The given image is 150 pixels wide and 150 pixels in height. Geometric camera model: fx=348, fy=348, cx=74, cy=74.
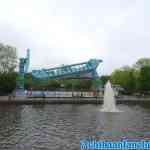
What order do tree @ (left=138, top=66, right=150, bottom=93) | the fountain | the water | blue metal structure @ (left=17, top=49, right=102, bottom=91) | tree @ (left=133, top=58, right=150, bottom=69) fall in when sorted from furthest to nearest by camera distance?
tree @ (left=133, top=58, right=150, bottom=69)
tree @ (left=138, top=66, right=150, bottom=93)
blue metal structure @ (left=17, top=49, right=102, bottom=91)
the fountain
the water

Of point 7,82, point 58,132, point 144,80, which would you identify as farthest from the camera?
point 144,80

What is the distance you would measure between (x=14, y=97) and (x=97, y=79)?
75.2ft

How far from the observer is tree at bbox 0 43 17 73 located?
8062cm

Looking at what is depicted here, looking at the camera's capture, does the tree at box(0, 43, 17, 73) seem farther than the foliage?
Yes

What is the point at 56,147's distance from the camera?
22.0 meters

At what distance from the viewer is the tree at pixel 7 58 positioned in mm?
80625

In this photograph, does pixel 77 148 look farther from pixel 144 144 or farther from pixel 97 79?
pixel 97 79

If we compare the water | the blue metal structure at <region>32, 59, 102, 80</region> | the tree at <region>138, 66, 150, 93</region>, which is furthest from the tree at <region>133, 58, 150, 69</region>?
the water

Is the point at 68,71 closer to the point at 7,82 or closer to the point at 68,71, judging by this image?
the point at 68,71

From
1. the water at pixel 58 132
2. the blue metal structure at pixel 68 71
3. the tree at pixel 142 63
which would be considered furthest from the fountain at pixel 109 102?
the tree at pixel 142 63

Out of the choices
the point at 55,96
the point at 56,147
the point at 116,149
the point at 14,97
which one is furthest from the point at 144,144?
the point at 55,96

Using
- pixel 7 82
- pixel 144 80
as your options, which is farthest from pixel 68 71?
pixel 144 80

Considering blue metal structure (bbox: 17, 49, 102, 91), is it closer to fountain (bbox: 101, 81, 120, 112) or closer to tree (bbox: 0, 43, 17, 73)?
tree (bbox: 0, 43, 17, 73)

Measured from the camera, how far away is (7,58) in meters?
81.0
